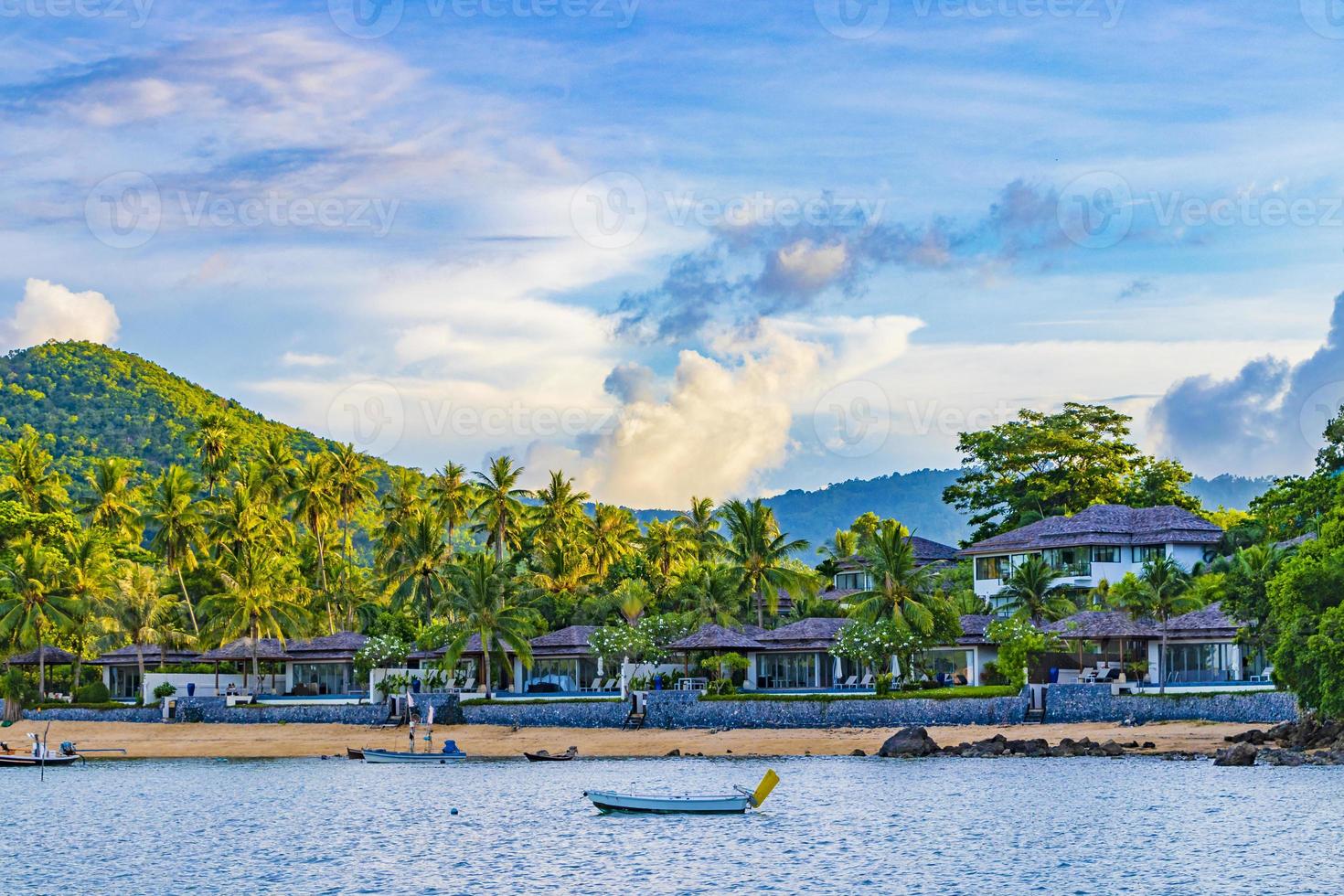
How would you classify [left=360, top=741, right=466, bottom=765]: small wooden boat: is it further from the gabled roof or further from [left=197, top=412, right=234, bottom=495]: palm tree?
[left=197, top=412, right=234, bottom=495]: palm tree

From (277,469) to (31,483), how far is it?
1469 cm

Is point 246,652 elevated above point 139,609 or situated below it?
below

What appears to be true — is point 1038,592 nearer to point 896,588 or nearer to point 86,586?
point 896,588

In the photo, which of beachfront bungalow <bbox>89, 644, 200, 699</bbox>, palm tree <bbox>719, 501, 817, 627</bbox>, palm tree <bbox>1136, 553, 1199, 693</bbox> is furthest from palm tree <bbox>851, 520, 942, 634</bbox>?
beachfront bungalow <bbox>89, 644, 200, 699</bbox>

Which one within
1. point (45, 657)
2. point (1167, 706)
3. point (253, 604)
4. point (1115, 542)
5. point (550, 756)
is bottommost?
point (550, 756)

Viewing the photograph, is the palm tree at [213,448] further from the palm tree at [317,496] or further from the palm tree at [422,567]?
the palm tree at [422,567]

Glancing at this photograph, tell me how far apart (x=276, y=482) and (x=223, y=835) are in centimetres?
5895

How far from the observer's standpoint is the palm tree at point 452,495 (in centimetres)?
10344

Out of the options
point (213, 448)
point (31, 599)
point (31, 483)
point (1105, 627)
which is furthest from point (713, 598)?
point (31, 483)

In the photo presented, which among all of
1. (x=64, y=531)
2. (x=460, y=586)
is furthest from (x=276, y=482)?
(x=460, y=586)

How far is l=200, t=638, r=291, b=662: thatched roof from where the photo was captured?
8531 centimetres

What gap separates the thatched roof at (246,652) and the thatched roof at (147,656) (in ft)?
9.28

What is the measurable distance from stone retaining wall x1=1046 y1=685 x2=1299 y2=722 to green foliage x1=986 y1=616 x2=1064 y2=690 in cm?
219

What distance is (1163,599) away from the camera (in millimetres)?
66438
